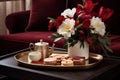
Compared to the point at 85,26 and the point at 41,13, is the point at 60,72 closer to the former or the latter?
the point at 85,26

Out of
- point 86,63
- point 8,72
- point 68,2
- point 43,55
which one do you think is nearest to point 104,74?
point 86,63

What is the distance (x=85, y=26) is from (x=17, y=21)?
145cm

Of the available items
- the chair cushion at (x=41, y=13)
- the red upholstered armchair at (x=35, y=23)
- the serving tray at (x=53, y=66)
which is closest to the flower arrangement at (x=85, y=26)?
the serving tray at (x=53, y=66)

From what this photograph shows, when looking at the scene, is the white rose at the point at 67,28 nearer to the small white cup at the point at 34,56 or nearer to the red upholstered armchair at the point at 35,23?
the small white cup at the point at 34,56

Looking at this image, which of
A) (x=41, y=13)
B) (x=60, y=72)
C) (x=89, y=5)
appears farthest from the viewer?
(x=41, y=13)

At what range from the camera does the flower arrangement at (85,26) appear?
1594 mm

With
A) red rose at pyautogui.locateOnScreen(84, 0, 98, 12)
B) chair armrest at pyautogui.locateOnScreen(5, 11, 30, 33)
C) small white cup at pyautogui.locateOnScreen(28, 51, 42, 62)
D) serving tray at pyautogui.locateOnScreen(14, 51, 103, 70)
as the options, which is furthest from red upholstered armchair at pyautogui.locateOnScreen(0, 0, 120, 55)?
red rose at pyautogui.locateOnScreen(84, 0, 98, 12)

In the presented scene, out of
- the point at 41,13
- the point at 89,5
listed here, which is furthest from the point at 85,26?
the point at 41,13

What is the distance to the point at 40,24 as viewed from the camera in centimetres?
288

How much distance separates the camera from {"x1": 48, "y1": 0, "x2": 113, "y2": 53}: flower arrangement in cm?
159

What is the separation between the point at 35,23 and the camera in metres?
2.87

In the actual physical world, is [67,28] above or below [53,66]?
above

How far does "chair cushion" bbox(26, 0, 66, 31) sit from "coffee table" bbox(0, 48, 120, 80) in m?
1.21

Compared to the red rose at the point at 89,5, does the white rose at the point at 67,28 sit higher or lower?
lower
